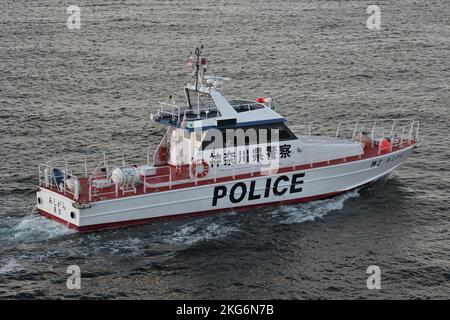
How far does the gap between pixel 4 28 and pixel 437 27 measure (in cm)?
4634

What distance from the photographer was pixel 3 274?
31.8m

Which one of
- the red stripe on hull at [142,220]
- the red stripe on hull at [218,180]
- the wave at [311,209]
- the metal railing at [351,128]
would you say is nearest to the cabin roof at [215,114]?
the red stripe on hull at [218,180]

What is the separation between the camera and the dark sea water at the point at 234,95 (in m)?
32.3

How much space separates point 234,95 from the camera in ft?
196

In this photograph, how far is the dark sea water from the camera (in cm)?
3228

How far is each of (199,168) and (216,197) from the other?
171 centimetres

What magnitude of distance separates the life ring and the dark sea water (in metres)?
2.39

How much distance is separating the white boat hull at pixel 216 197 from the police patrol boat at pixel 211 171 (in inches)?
2.0

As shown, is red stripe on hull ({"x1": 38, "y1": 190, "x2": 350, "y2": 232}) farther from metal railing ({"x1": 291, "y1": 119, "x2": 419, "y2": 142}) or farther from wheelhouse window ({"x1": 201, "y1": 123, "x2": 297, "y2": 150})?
metal railing ({"x1": 291, "y1": 119, "x2": 419, "y2": 142})

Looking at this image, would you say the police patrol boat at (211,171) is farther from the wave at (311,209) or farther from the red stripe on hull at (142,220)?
the wave at (311,209)

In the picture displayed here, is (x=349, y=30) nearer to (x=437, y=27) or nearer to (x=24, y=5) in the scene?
(x=437, y=27)

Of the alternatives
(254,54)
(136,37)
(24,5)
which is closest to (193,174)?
(254,54)

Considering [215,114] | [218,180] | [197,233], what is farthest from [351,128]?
[197,233]
